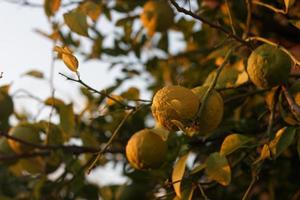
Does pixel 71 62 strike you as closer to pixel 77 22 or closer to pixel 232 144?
pixel 77 22

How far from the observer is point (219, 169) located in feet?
3.13

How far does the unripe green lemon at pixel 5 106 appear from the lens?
1.45 m

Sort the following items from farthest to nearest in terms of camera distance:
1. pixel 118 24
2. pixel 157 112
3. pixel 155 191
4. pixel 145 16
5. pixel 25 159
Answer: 1. pixel 118 24
2. pixel 145 16
3. pixel 25 159
4. pixel 155 191
5. pixel 157 112

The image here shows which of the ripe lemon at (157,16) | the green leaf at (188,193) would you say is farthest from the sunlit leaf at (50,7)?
the green leaf at (188,193)

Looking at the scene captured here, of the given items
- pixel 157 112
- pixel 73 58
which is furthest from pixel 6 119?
pixel 157 112

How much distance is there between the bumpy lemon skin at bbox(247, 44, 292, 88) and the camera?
91cm

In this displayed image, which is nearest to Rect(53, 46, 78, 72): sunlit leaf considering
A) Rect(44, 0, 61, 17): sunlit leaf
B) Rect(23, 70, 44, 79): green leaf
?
Rect(44, 0, 61, 17): sunlit leaf

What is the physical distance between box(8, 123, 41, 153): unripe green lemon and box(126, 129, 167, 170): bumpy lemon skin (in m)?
0.41

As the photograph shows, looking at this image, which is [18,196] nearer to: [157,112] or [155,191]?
[155,191]

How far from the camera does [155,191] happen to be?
1.31 m

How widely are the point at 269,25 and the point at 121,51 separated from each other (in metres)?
0.51

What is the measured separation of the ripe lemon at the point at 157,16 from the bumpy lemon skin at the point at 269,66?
63 centimetres

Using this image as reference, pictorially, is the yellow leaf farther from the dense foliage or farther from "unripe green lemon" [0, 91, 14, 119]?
"unripe green lemon" [0, 91, 14, 119]

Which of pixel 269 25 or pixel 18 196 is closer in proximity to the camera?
pixel 269 25
